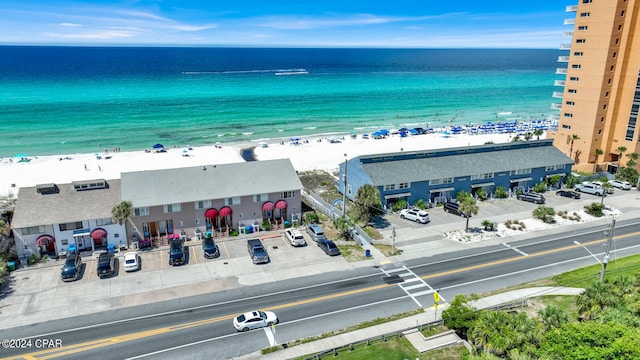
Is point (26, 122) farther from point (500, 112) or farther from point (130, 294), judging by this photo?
point (500, 112)

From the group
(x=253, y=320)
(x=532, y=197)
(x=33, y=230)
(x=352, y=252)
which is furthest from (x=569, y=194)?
(x=33, y=230)

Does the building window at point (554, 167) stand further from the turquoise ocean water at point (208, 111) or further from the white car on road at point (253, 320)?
the turquoise ocean water at point (208, 111)

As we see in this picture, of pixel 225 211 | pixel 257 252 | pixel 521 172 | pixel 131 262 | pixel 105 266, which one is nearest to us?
pixel 105 266

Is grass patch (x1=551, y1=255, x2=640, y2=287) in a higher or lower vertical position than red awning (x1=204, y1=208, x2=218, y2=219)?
lower

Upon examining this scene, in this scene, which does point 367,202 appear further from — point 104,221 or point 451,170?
point 104,221

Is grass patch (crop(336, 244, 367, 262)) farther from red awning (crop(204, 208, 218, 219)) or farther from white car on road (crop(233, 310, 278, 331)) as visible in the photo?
red awning (crop(204, 208, 218, 219))

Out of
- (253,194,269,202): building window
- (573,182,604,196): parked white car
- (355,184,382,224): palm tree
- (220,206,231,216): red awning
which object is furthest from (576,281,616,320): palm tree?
(573,182,604,196): parked white car

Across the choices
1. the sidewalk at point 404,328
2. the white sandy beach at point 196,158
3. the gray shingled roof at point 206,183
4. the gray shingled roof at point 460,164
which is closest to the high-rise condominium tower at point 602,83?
the gray shingled roof at point 460,164
